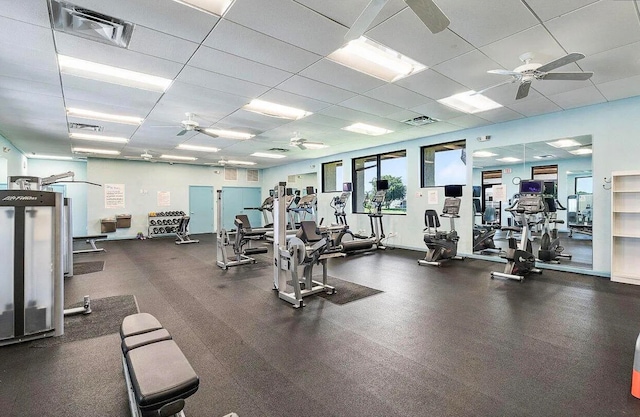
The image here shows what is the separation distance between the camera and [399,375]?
92.0 inches

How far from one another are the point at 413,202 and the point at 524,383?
6.02m

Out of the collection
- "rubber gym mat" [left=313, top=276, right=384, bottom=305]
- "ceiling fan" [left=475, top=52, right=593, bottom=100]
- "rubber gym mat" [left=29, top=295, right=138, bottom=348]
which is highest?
"ceiling fan" [left=475, top=52, right=593, bottom=100]

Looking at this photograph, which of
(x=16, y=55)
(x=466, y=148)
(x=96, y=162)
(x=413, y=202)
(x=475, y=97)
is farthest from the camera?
(x=96, y=162)

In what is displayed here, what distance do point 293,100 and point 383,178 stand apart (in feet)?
15.6

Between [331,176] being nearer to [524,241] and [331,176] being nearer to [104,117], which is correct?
[524,241]

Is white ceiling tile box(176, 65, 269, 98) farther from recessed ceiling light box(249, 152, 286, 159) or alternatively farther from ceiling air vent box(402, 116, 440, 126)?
recessed ceiling light box(249, 152, 286, 159)

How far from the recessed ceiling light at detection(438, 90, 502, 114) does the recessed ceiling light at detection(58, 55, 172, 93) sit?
4277 millimetres

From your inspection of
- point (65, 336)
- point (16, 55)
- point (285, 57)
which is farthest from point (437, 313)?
point (16, 55)

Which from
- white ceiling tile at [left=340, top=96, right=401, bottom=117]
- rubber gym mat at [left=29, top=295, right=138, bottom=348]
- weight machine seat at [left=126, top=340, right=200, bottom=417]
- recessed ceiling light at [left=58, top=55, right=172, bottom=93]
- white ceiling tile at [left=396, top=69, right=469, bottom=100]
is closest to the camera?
weight machine seat at [left=126, top=340, right=200, bottom=417]

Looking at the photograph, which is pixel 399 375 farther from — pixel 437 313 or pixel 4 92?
pixel 4 92

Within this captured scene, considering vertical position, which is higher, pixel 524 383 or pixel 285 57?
pixel 285 57

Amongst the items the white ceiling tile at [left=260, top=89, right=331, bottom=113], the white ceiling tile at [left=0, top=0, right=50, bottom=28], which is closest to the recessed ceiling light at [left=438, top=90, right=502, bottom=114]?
the white ceiling tile at [left=260, top=89, right=331, bottom=113]

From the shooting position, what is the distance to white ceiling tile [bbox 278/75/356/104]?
411cm

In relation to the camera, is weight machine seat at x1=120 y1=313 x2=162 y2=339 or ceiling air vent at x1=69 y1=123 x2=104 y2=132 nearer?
weight machine seat at x1=120 y1=313 x2=162 y2=339
